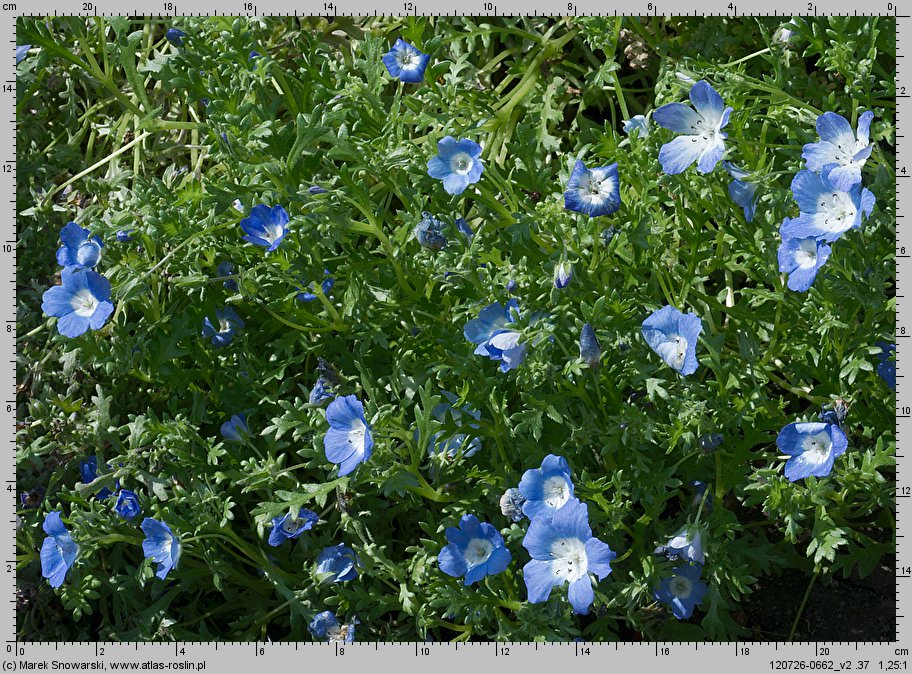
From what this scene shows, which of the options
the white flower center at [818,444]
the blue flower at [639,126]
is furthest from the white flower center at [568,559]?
the blue flower at [639,126]

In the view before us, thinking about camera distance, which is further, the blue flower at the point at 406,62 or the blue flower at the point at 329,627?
the blue flower at the point at 406,62

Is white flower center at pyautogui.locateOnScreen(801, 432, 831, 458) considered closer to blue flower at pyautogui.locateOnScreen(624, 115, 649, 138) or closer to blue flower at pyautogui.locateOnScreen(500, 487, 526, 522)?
blue flower at pyautogui.locateOnScreen(500, 487, 526, 522)

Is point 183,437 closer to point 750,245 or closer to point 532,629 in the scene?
point 532,629

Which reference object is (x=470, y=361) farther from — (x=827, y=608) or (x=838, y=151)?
(x=827, y=608)

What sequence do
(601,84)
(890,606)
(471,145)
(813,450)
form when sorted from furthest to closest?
(601,84) → (890,606) → (471,145) → (813,450)

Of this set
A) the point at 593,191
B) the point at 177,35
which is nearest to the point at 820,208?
the point at 593,191

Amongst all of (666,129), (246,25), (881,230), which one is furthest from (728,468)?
(246,25)

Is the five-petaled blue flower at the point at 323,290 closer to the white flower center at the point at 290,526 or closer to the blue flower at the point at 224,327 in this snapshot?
the blue flower at the point at 224,327

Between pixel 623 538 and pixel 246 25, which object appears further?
pixel 246 25
